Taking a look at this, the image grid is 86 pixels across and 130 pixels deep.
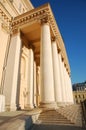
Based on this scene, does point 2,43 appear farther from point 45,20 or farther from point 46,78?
point 46,78

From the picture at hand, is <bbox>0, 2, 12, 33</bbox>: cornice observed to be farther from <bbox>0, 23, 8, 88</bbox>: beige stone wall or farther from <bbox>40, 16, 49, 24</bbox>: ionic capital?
<bbox>40, 16, 49, 24</bbox>: ionic capital

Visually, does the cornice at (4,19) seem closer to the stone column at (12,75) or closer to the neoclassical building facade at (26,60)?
the neoclassical building facade at (26,60)

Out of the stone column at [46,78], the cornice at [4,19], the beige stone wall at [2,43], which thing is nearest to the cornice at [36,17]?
the cornice at [4,19]

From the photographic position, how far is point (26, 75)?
1368 cm

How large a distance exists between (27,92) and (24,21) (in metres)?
8.00

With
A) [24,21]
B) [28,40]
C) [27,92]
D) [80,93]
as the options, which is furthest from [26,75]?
[80,93]

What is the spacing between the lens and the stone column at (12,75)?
29.4 feet

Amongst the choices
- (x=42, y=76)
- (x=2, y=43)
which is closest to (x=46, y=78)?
(x=42, y=76)

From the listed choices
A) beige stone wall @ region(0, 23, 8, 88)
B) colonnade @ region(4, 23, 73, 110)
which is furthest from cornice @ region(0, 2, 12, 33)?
colonnade @ region(4, 23, 73, 110)

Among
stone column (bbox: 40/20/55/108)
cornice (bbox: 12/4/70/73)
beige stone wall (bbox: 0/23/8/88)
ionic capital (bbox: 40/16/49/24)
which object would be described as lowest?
stone column (bbox: 40/20/55/108)

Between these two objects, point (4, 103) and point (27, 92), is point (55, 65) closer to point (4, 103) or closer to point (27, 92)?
point (27, 92)

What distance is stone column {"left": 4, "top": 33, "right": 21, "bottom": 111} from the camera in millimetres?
8970

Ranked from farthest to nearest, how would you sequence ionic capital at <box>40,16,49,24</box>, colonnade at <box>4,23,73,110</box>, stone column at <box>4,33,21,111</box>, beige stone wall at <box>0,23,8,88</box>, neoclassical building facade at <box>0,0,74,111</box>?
ionic capital at <box>40,16,49,24</box> → beige stone wall at <box>0,23,8,88</box> → stone column at <box>4,33,21,111</box> → neoclassical building facade at <box>0,0,74,111</box> → colonnade at <box>4,23,73,110</box>

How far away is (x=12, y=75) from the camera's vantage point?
31.9ft
